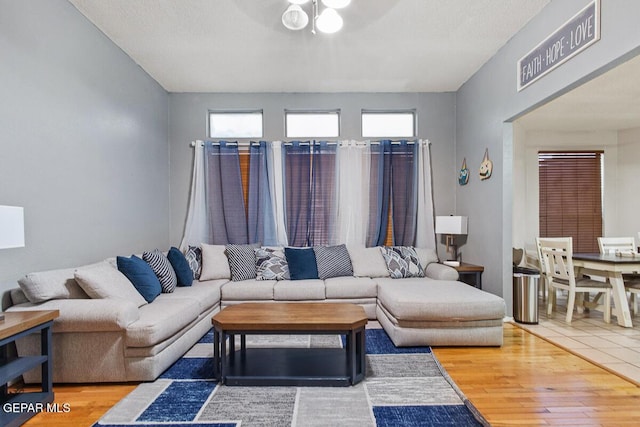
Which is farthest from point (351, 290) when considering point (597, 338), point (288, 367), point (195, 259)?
point (597, 338)

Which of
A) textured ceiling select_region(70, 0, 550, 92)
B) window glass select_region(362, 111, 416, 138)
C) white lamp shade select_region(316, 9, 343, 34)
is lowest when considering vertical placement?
window glass select_region(362, 111, 416, 138)

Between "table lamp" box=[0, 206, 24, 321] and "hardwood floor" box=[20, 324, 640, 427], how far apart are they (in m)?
0.73

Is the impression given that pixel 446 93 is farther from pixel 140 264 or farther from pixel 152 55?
pixel 140 264

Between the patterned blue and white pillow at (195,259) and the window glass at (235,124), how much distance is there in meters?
1.70

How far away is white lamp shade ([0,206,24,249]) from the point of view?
6.44 feet

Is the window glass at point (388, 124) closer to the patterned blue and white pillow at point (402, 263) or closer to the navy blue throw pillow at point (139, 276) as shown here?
the patterned blue and white pillow at point (402, 263)

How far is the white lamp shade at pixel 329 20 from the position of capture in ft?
9.36

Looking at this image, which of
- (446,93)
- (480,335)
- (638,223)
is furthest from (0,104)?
(638,223)

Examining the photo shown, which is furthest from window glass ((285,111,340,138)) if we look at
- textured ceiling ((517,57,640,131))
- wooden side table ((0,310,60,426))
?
wooden side table ((0,310,60,426))

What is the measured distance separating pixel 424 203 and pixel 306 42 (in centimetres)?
268

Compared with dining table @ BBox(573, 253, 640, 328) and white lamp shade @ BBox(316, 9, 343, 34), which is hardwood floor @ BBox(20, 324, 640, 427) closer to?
Answer: dining table @ BBox(573, 253, 640, 328)

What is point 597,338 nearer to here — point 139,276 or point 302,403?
point 302,403

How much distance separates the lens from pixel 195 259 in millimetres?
4461

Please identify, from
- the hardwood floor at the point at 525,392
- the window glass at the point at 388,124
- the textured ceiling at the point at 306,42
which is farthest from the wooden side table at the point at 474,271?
the textured ceiling at the point at 306,42
